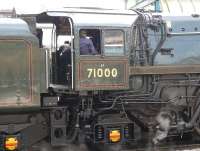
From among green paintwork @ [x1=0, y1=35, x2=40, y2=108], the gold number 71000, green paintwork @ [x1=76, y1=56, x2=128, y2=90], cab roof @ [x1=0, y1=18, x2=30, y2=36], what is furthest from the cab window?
cab roof @ [x1=0, y1=18, x2=30, y2=36]

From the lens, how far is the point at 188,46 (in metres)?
11.2

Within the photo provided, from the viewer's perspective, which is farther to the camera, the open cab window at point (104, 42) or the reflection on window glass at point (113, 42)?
the reflection on window glass at point (113, 42)

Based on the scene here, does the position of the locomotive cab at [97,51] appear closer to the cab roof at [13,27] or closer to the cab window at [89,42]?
the cab window at [89,42]

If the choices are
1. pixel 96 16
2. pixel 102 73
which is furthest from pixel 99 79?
pixel 96 16

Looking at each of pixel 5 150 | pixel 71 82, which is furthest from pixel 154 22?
pixel 5 150

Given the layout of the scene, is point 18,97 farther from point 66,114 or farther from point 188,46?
point 188,46

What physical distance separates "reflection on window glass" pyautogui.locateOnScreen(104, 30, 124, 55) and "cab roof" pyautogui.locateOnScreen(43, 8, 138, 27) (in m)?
0.17

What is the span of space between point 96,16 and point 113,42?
0.65 metres

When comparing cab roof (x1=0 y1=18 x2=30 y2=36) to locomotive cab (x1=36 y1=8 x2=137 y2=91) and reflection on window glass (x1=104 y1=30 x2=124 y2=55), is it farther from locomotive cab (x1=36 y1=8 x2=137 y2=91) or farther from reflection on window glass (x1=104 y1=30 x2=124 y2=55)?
reflection on window glass (x1=104 y1=30 x2=124 y2=55)

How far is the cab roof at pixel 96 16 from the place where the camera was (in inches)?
396

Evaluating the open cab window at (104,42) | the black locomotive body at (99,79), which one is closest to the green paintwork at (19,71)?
the black locomotive body at (99,79)

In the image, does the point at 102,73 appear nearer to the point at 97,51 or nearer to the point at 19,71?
the point at 97,51

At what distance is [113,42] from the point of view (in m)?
10.2

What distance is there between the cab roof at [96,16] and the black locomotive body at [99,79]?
21 mm
